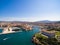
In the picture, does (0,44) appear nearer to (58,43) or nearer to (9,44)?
(9,44)

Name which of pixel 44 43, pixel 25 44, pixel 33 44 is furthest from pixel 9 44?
pixel 44 43

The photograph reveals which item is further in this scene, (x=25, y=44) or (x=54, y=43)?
(x=25, y=44)

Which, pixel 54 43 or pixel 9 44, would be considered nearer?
pixel 54 43

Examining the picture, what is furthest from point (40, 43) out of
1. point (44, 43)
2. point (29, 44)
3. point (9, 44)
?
point (9, 44)

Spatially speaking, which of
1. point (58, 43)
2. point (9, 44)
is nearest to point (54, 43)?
point (58, 43)

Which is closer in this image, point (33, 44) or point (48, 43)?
point (48, 43)

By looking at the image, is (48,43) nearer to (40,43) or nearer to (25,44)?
(40,43)

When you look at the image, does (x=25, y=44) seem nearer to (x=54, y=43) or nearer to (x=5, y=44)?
(x=5, y=44)
